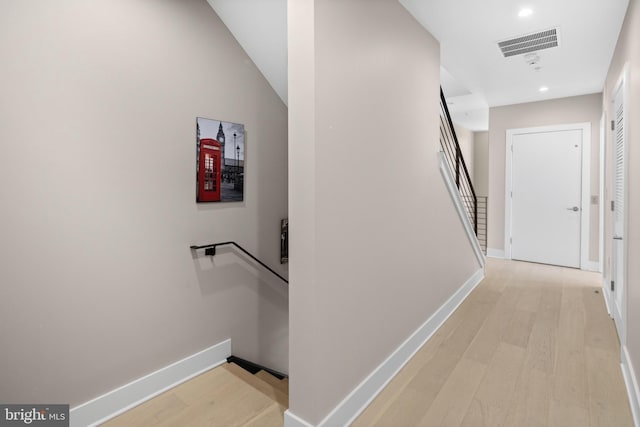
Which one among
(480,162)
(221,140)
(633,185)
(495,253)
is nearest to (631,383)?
(633,185)

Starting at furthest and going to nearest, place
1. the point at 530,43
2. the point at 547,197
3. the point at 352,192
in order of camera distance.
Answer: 1. the point at 547,197
2. the point at 530,43
3. the point at 352,192

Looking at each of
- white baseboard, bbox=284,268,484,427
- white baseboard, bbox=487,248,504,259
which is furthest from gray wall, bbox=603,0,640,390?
white baseboard, bbox=487,248,504,259

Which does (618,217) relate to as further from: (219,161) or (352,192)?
(219,161)

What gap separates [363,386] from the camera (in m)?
1.96

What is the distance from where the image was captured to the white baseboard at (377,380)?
1.74 m

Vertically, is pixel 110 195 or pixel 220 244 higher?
pixel 110 195

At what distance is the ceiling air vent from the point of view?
3.03m

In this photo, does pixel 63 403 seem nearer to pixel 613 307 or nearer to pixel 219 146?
pixel 219 146

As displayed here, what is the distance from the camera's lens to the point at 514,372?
7.53 feet

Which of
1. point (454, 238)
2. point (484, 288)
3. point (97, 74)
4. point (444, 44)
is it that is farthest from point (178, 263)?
point (484, 288)

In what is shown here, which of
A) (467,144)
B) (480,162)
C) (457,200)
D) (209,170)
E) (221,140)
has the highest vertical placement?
(467,144)

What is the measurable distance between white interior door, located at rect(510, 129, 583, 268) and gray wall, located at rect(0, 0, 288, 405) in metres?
4.70

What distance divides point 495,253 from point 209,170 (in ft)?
17.2

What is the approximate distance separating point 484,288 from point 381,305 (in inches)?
100
